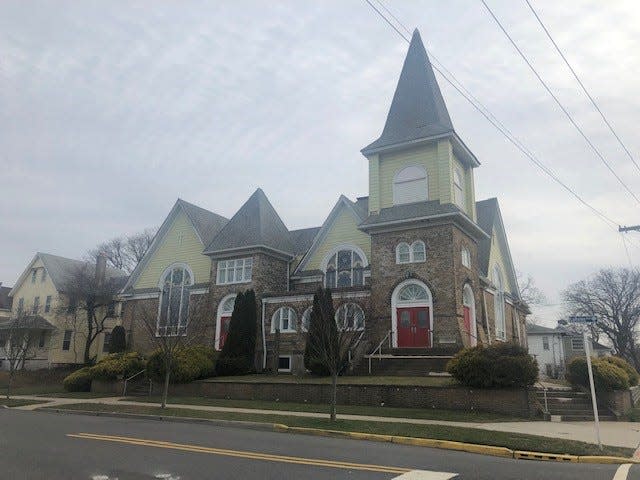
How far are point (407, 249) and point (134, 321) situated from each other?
795 inches

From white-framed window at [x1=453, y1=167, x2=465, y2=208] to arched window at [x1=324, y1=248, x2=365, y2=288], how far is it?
623 cm

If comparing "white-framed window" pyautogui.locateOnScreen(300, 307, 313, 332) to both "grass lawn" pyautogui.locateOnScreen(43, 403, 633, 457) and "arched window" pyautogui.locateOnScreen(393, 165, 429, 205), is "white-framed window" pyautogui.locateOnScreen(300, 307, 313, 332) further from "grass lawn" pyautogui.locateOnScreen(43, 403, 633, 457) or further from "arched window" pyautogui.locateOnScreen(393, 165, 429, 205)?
"grass lawn" pyautogui.locateOnScreen(43, 403, 633, 457)

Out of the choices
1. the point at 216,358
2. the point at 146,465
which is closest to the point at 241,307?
the point at 216,358

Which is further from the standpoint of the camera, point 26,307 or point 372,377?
point 26,307

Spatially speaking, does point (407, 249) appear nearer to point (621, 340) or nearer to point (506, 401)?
point (506, 401)

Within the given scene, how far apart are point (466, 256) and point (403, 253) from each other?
349cm

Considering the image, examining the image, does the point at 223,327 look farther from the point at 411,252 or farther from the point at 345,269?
the point at 411,252

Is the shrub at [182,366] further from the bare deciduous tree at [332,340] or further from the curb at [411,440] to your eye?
the curb at [411,440]

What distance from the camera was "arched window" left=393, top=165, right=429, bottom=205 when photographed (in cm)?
2720

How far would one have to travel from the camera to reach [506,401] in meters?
16.5

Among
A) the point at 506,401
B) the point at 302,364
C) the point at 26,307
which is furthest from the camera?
the point at 26,307

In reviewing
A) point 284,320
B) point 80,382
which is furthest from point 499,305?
point 80,382

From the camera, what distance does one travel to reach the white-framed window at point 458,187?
27425 mm

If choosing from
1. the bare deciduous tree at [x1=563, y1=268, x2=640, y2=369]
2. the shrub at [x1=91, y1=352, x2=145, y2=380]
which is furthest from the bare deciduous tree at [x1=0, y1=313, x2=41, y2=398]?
the bare deciduous tree at [x1=563, y1=268, x2=640, y2=369]
